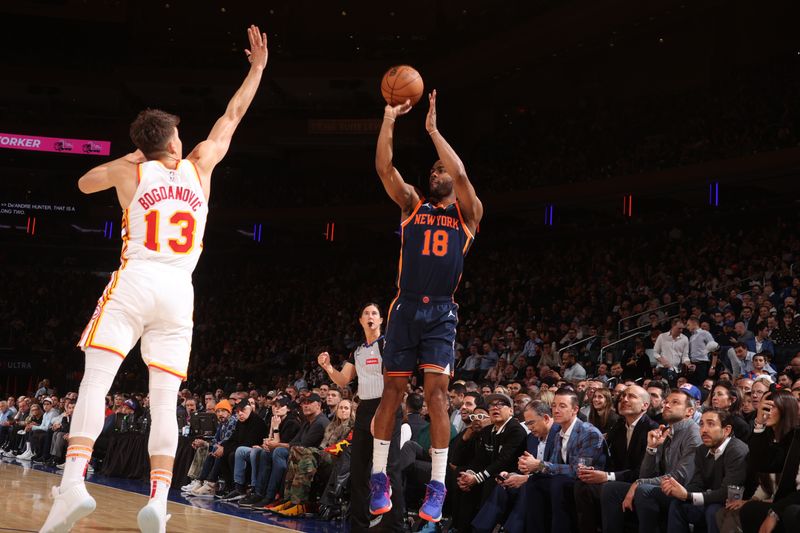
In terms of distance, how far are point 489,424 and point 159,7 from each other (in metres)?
25.8

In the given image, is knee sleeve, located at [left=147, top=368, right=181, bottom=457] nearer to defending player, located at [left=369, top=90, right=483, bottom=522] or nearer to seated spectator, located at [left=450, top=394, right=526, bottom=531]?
defending player, located at [left=369, top=90, right=483, bottom=522]

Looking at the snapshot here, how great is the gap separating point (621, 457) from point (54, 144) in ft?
87.6

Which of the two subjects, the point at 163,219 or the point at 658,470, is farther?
the point at 658,470

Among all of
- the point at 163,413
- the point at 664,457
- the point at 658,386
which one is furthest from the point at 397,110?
the point at 658,386

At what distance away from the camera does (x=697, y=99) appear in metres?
23.1

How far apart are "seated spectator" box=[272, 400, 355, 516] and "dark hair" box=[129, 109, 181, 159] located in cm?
610

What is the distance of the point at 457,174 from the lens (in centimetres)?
559

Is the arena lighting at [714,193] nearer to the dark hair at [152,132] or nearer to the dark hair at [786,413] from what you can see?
the dark hair at [786,413]

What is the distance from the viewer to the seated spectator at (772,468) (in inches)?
246

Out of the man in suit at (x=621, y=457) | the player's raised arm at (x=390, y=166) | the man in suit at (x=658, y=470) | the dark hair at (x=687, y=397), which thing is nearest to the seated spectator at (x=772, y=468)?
the man in suit at (x=658, y=470)

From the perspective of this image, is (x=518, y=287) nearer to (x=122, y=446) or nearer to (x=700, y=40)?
(x=700, y=40)

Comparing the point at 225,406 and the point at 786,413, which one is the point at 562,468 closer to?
the point at 786,413

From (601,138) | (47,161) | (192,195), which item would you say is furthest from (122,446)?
(47,161)

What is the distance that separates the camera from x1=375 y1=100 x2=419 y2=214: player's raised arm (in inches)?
221
